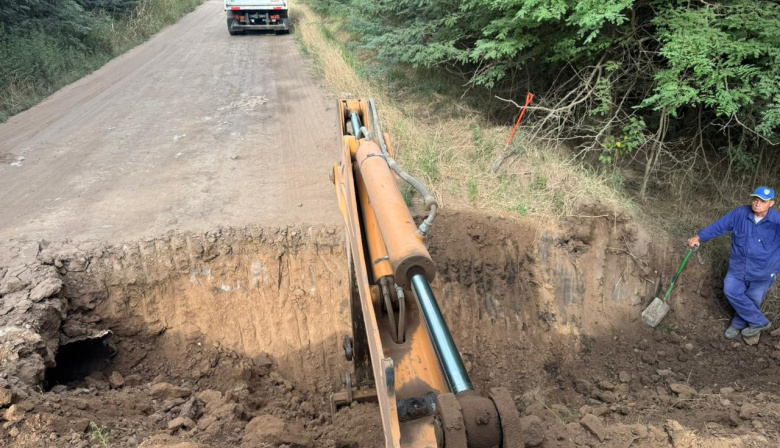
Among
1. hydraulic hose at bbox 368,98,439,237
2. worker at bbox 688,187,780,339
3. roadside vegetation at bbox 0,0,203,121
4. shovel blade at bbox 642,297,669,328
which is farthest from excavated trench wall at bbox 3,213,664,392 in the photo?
roadside vegetation at bbox 0,0,203,121

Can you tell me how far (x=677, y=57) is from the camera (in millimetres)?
5184

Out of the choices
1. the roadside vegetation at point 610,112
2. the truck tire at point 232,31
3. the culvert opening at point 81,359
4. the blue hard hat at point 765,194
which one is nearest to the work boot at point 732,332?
the roadside vegetation at point 610,112

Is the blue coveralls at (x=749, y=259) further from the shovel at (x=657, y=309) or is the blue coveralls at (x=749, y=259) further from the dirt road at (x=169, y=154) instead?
the dirt road at (x=169, y=154)

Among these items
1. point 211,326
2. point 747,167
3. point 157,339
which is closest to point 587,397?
point 747,167

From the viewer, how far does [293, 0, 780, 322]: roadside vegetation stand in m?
5.09

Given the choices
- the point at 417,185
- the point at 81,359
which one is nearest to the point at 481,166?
the point at 417,185

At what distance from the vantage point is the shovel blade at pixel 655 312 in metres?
5.84

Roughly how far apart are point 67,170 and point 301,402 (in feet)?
15.2

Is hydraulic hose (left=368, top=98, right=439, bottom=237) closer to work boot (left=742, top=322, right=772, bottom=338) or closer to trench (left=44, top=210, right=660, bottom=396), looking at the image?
trench (left=44, top=210, right=660, bottom=396)

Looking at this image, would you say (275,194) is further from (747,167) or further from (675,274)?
(747,167)

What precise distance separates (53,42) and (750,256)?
14260mm

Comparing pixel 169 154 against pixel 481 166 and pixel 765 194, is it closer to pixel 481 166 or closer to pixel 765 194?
pixel 481 166

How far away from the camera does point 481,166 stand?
688 centimetres

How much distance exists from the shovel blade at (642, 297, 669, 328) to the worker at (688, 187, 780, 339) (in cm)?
64
